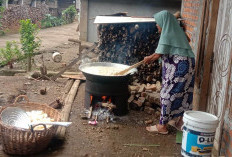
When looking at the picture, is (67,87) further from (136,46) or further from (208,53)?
(208,53)

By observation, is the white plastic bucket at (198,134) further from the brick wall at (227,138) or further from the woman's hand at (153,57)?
the woman's hand at (153,57)

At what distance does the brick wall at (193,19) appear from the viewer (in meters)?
5.18

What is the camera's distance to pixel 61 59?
35.8 feet

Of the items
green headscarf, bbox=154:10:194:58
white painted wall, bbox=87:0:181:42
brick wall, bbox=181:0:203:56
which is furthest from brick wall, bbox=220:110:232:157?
white painted wall, bbox=87:0:181:42

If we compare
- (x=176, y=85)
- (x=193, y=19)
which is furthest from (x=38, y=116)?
(x=193, y=19)

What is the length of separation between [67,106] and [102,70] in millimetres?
1047

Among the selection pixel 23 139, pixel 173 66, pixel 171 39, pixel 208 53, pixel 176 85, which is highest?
pixel 171 39

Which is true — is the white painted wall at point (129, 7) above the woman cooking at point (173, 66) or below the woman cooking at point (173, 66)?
above

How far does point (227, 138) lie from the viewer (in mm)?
3414

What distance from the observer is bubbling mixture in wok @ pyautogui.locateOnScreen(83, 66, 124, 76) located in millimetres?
5454

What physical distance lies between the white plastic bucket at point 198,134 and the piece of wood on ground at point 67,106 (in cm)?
198

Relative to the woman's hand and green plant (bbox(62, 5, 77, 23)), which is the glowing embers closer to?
the woman's hand

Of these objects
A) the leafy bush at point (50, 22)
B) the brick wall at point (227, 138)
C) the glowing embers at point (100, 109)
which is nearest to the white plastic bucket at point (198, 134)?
the brick wall at point (227, 138)

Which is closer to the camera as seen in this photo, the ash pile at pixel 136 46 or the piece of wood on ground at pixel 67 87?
the piece of wood on ground at pixel 67 87
